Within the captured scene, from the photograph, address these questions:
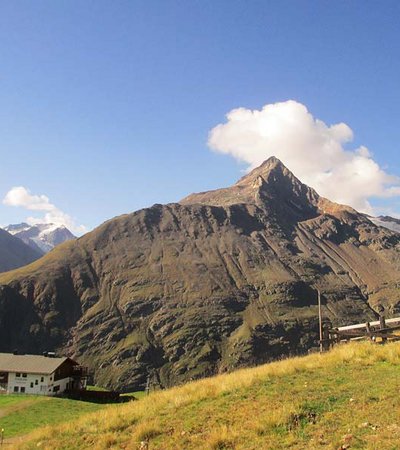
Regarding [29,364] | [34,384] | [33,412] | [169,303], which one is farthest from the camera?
[169,303]

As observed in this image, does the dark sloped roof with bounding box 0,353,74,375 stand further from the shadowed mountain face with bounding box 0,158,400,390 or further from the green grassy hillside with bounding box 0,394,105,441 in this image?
the shadowed mountain face with bounding box 0,158,400,390

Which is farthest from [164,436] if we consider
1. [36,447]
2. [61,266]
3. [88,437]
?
[61,266]

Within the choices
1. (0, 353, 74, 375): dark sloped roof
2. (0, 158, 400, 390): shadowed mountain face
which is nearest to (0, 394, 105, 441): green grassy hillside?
(0, 353, 74, 375): dark sloped roof

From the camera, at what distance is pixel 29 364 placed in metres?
64.4

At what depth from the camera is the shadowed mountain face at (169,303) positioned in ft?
446


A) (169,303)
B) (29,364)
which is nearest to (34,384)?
(29,364)

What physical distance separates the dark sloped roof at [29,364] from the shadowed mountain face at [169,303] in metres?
58.0

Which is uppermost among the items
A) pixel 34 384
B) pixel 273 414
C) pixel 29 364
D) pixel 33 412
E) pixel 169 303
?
pixel 273 414

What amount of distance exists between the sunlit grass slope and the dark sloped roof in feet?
167

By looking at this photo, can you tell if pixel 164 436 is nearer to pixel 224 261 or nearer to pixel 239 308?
pixel 239 308

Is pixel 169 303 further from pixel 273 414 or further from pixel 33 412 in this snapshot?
pixel 273 414

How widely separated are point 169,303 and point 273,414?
150 metres

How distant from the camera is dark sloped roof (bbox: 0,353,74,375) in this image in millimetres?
61938

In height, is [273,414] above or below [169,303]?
above
